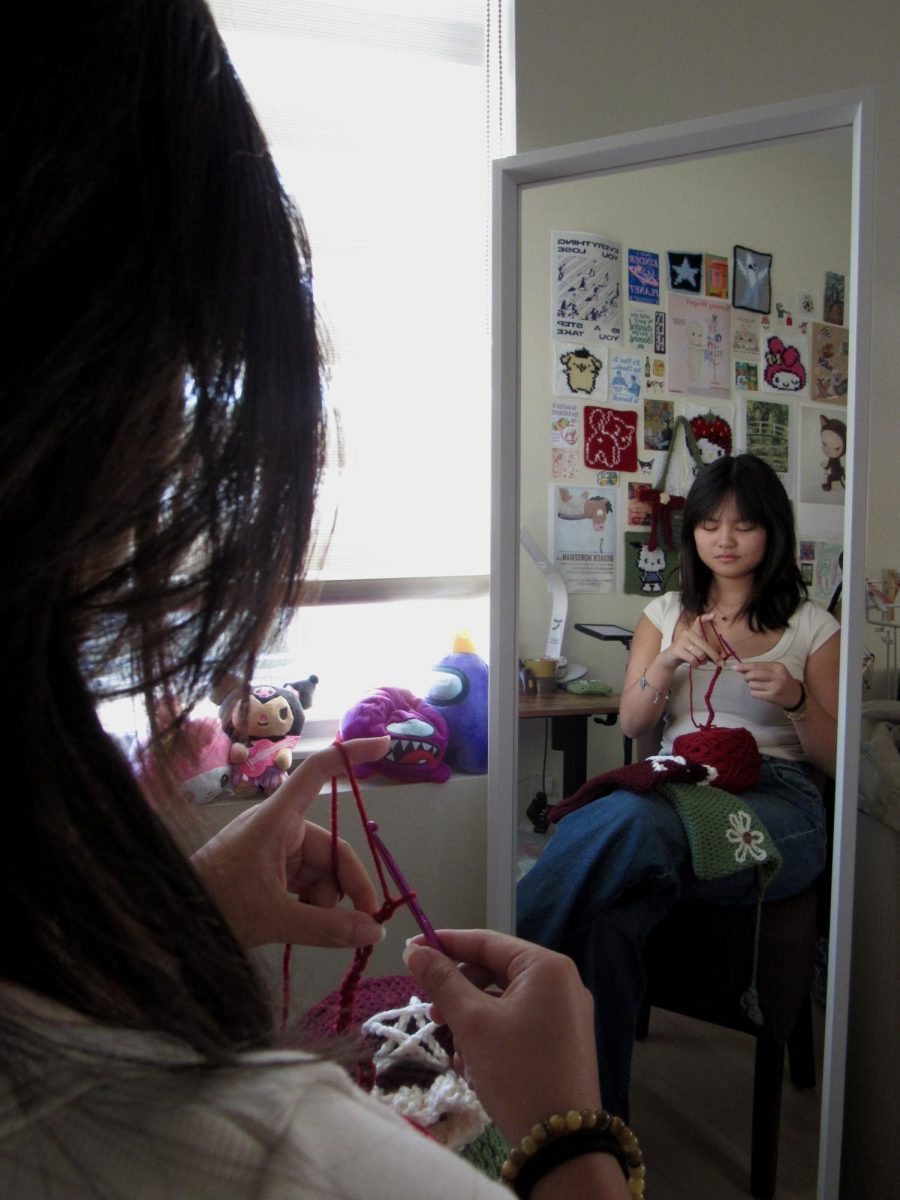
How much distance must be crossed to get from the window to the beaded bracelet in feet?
3.61

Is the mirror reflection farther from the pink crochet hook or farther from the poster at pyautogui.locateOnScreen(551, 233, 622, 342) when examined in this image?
the pink crochet hook

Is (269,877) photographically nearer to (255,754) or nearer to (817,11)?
(255,754)

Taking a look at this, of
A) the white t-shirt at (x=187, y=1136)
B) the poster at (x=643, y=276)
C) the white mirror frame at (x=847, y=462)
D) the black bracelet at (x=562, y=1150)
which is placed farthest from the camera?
the poster at (x=643, y=276)

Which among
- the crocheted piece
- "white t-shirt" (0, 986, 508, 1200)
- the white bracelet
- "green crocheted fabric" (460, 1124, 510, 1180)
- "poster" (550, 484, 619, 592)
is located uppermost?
"poster" (550, 484, 619, 592)

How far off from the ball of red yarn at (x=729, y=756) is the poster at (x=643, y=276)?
0.63 metres

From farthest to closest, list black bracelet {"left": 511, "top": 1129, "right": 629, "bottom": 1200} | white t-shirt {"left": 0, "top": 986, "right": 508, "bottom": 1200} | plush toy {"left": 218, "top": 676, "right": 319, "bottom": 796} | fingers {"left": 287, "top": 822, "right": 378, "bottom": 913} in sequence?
1. plush toy {"left": 218, "top": 676, "right": 319, "bottom": 796}
2. fingers {"left": 287, "top": 822, "right": 378, "bottom": 913}
3. black bracelet {"left": 511, "top": 1129, "right": 629, "bottom": 1200}
4. white t-shirt {"left": 0, "top": 986, "right": 508, "bottom": 1200}

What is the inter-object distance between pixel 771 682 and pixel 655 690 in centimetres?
16

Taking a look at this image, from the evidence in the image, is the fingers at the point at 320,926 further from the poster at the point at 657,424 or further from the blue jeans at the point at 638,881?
the poster at the point at 657,424

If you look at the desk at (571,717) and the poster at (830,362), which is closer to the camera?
the poster at (830,362)

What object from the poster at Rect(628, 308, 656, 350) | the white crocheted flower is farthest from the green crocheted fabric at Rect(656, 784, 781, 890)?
the poster at Rect(628, 308, 656, 350)

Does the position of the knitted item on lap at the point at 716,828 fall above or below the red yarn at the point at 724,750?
below

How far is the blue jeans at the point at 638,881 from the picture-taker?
1225 millimetres

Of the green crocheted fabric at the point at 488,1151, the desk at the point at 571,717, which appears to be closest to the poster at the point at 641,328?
the desk at the point at 571,717

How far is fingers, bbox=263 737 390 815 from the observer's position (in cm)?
77
